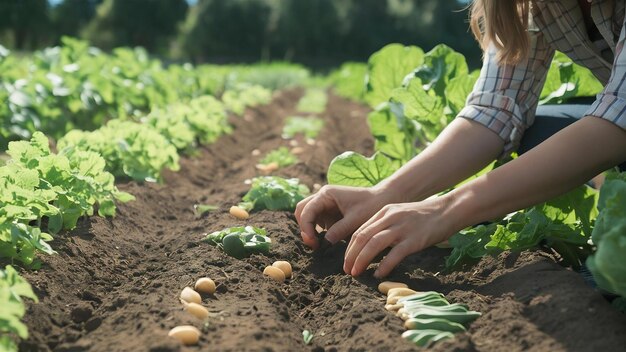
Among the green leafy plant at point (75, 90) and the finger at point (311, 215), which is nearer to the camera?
the finger at point (311, 215)

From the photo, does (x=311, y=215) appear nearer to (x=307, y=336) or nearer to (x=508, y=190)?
(x=307, y=336)

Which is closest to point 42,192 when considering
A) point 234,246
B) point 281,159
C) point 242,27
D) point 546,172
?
point 234,246

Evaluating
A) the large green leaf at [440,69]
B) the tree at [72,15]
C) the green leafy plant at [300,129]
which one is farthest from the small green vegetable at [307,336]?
the tree at [72,15]

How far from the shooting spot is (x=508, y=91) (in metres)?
3.30

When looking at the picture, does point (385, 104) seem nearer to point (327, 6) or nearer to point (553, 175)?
point (553, 175)

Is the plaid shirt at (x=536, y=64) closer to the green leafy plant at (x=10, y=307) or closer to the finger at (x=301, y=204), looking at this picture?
the finger at (x=301, y=204)

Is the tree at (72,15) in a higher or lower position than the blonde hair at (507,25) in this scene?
lower

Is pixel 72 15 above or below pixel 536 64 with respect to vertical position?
below

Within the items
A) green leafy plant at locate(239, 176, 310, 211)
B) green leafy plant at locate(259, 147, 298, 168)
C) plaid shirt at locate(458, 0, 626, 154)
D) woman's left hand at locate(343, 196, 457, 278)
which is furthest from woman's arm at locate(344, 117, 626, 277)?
green leafy plant at locate(259, 147, 298, 168)

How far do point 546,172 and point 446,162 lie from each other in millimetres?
650

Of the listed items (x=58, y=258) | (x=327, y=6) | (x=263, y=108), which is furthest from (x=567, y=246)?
(x=327, y=6)

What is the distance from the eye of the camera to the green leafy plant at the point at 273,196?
3838mm

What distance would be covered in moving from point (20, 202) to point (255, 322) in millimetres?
904

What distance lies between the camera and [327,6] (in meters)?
44.9
